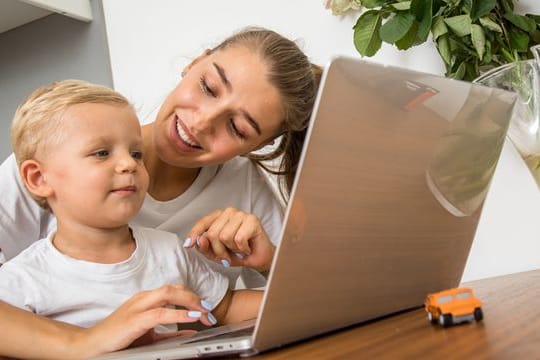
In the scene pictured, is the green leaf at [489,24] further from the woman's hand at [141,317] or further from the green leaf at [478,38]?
the woman's hand at [141,317]

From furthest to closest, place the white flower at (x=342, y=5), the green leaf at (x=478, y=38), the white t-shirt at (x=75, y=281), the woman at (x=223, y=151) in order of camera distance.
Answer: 1. the white flower at (x=342, y=5)
2. the green leaf at (x=478, y=38)
3. the woman at (x=223, y=151)
4. the white t-shirt at (x=75, y=281)

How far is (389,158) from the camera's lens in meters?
0.50

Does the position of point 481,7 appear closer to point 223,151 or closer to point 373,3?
point 373,3

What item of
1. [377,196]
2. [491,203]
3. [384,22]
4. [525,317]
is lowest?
[491,203]

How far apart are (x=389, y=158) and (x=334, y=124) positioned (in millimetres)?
91

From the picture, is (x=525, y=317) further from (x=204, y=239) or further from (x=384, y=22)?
(x=384, y=22)

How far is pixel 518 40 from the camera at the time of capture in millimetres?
1281

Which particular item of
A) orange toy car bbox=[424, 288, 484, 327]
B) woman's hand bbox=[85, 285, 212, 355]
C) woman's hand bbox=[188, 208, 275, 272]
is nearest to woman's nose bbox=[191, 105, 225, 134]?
woman's hand bbox=[188, 208, 275, 272]

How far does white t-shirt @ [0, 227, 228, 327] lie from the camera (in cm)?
76

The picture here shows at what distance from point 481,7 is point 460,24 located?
53 mm

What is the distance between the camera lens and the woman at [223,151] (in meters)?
0.87

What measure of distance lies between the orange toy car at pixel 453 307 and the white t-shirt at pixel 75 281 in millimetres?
418

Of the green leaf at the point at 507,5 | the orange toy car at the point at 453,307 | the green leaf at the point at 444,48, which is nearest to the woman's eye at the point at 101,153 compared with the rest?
the orange toy car at the point at 453,307

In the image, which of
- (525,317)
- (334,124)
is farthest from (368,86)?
(525,317)
